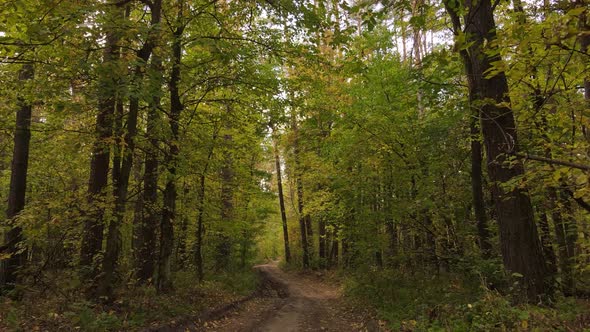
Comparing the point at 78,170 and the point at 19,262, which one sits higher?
the point at 78,170

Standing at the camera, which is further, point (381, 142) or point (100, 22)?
point (381, 142)

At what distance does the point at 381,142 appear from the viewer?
12.6 meters

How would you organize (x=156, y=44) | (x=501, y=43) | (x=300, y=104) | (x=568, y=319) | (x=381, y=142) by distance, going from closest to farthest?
(x=501, y=43) → (x=568, y=319) → (x=156, y=44) → (x=300, y=104) → (x=381, y=142)

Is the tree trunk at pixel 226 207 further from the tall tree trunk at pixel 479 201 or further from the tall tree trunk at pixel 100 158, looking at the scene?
the tall tree trunk at pixel 479 201

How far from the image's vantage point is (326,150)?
1817cm

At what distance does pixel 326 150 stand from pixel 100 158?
10437 mm

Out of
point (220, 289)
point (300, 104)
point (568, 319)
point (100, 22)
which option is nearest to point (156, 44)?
point (100, 22)

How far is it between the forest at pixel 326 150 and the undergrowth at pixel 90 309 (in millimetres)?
63

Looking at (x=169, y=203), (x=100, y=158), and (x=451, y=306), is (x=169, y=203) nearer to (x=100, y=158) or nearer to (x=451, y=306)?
(x=100, y=158)

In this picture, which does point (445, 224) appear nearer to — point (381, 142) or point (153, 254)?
point (381, 142)

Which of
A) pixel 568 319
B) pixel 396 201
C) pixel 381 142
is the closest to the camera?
pixel 568 319

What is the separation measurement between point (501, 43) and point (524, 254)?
13.3ft

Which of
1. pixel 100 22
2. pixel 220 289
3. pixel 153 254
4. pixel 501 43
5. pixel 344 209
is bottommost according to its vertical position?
A: pixel 220 289

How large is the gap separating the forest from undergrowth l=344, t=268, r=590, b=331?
0.06 m
